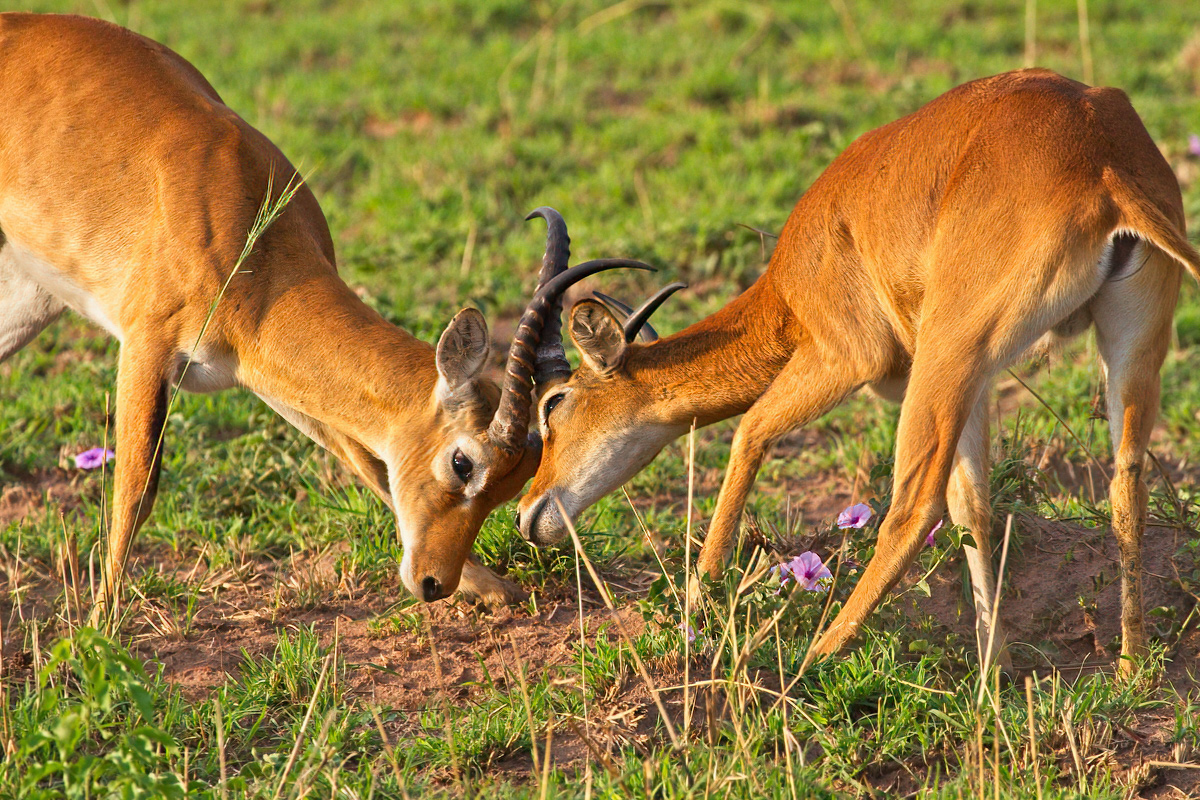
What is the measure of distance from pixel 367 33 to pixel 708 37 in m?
3.42

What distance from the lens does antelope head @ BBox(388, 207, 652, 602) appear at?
189 inches

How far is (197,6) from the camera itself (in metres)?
13.4

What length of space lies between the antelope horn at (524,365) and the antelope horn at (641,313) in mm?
131

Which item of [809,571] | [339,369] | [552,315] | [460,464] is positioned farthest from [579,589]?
[339,369]

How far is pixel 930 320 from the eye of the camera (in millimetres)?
4242

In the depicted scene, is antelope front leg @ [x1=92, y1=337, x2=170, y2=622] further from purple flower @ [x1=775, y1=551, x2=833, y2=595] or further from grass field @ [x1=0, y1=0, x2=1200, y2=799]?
purple flower @ [x1=775, y1=551, x2=833, y2=595]

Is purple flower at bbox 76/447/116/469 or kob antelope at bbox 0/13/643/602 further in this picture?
purple flower at bbox 76/447/116/469

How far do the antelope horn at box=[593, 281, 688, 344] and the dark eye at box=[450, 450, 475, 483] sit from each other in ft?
2.73

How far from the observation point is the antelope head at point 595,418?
503 cm

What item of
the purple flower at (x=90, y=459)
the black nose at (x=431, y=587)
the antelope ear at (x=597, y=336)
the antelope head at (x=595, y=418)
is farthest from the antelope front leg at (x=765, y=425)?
the purple flower at (x=90, y=459)

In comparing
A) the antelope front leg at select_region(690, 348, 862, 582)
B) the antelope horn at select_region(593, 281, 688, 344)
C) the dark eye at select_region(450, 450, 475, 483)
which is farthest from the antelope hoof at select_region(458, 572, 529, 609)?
the antelope horn at select_region(593, 281, 688, 344)

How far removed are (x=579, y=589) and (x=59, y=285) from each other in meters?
3.02

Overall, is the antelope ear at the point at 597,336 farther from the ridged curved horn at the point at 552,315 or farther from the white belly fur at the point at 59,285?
the white belly fur at the point at 59,285

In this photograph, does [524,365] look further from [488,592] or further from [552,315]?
[488,592]
